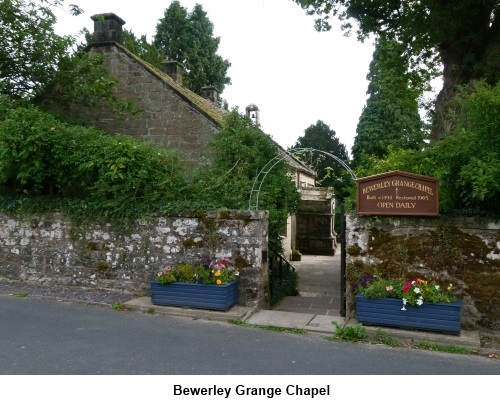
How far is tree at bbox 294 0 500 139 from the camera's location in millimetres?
11023

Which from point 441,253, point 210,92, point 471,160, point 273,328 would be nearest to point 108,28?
point 210,92

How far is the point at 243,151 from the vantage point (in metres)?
10.2

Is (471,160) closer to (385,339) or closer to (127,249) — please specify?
(385,339)

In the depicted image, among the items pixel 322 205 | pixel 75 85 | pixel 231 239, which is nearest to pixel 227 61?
pixel 322 205

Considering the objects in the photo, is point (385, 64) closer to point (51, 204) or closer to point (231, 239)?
point (231, 239)

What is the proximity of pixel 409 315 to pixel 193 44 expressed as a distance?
1102 inches

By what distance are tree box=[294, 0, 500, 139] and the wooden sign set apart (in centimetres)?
462

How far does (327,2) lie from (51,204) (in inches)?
384

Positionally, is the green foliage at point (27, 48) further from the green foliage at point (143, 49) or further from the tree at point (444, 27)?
the green foliage at point (143, 49)

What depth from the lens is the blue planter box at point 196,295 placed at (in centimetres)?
729

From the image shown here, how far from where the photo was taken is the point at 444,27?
36.1ft

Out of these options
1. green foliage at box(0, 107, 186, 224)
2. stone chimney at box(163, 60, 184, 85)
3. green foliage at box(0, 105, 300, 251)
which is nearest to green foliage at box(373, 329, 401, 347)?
green foliage at box(0, 105, 300, 251)

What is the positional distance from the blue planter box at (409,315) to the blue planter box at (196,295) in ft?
6.90

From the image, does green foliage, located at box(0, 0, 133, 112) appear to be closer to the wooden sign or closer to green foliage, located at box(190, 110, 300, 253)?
green foliage, located at box(190, 110, 300, 253)
